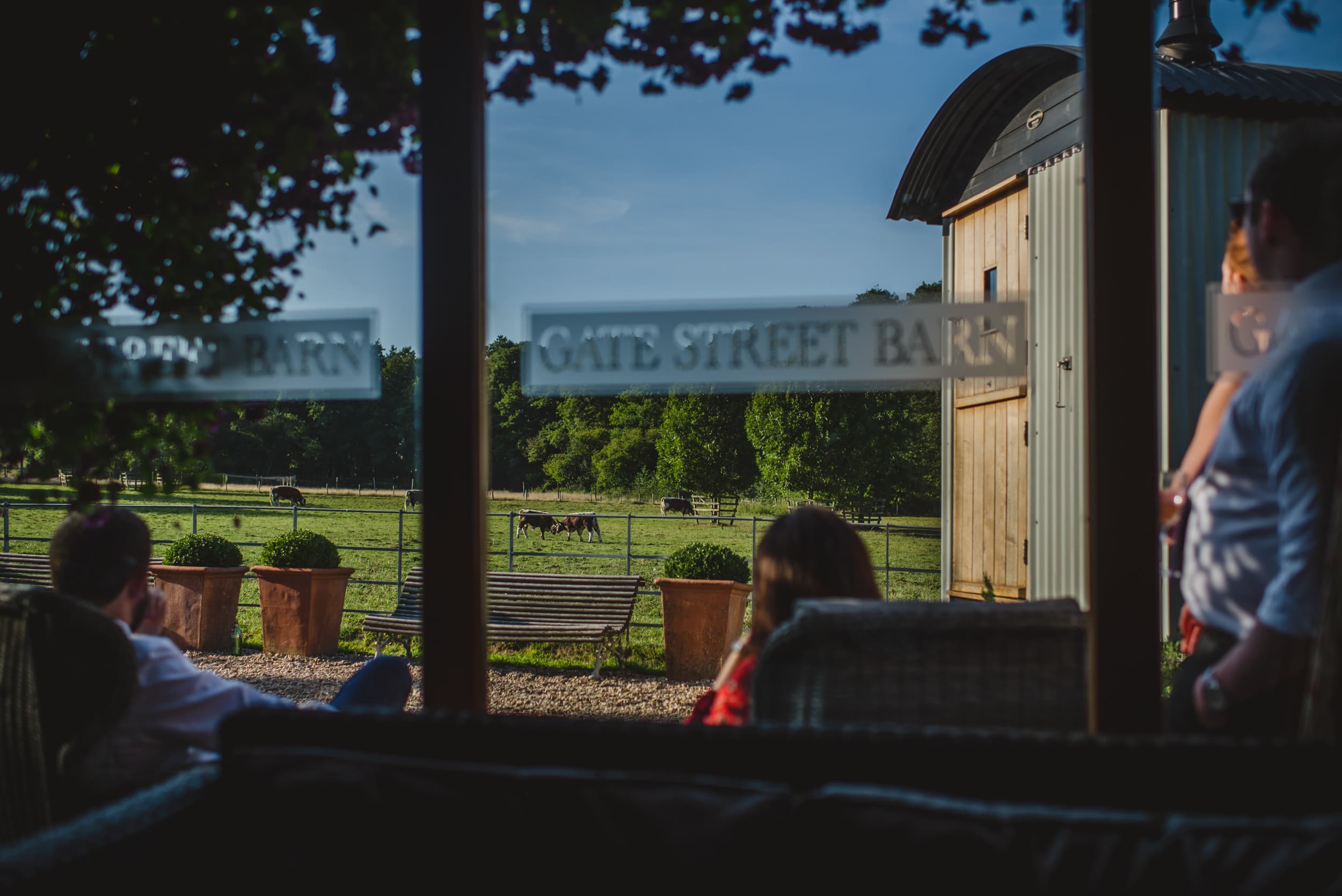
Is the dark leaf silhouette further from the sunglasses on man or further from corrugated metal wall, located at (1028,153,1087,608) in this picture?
corrugated metal wall, located at (1028,153,1087,608)

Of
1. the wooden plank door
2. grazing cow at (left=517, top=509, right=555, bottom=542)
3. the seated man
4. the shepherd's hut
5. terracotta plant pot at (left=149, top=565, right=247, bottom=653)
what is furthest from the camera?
grazing cow at (left=517, top=509, right=555, bottom=542)

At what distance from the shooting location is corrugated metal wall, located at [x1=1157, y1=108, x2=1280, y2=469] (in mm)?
3773

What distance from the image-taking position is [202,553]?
5.92m

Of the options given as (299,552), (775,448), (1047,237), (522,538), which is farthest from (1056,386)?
(775,448)

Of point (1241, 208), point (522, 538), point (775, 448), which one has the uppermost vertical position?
point (775, 448)

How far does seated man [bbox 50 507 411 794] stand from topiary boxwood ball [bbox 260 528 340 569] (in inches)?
170

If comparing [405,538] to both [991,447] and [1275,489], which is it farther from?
[1275,489]

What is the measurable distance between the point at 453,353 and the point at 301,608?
520 centimetres

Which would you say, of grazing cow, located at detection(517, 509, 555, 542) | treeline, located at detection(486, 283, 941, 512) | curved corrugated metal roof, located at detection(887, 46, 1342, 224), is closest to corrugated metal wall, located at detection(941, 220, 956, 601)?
curved corrugated metal roof, located at detection(887, 46, 1342, 224)

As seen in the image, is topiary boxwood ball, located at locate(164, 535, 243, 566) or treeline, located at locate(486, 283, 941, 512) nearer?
topiary boxwood ball, located at locate(164, 535, 243, 566)

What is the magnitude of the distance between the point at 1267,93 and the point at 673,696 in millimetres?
4278

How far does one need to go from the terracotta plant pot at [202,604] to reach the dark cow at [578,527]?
15.9 metres

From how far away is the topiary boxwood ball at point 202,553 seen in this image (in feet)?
19.4

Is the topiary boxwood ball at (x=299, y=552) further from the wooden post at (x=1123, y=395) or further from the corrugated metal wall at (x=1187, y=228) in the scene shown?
the wooden post at (x=1123, y=395)
